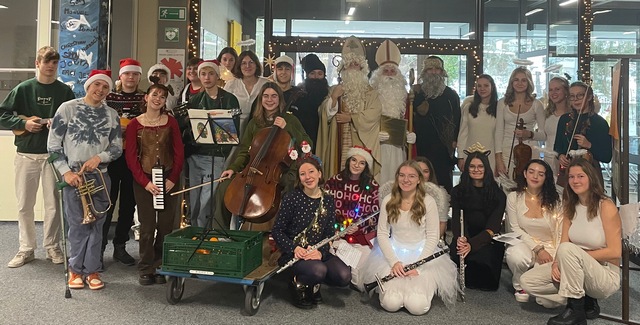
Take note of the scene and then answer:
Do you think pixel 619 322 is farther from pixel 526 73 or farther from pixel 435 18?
pixel 435 18

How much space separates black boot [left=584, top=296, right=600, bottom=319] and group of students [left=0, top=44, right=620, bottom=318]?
0.4 inches

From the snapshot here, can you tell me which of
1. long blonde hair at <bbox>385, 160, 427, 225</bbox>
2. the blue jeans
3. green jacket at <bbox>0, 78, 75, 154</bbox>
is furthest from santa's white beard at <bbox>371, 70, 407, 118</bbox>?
green jacket at <bbox>0, 78, 75, 154</bbox>

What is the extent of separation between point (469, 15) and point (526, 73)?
2020 mm

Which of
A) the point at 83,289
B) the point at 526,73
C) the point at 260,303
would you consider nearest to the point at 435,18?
the point at 526,73

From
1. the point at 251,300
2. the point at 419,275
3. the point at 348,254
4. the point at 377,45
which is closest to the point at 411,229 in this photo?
the point at 419,275

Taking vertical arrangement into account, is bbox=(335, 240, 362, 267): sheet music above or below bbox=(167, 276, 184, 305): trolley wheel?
above

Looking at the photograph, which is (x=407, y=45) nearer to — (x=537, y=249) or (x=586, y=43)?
(x=586, y=43)

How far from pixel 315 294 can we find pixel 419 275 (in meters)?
0.68

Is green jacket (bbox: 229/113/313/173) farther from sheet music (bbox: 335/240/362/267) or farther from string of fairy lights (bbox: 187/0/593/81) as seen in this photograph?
string of fairy lights (bbox: 187/0/593/81)

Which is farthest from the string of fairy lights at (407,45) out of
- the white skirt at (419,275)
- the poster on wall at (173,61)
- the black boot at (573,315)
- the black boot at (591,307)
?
the black boot at (573,315)

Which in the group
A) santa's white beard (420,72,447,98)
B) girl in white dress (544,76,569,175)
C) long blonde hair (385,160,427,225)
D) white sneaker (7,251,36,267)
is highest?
santa's white beard (420,72,447,98)

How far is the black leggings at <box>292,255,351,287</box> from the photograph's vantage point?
3.35 m

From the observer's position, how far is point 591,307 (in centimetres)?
337

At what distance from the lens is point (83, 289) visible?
145 inches
